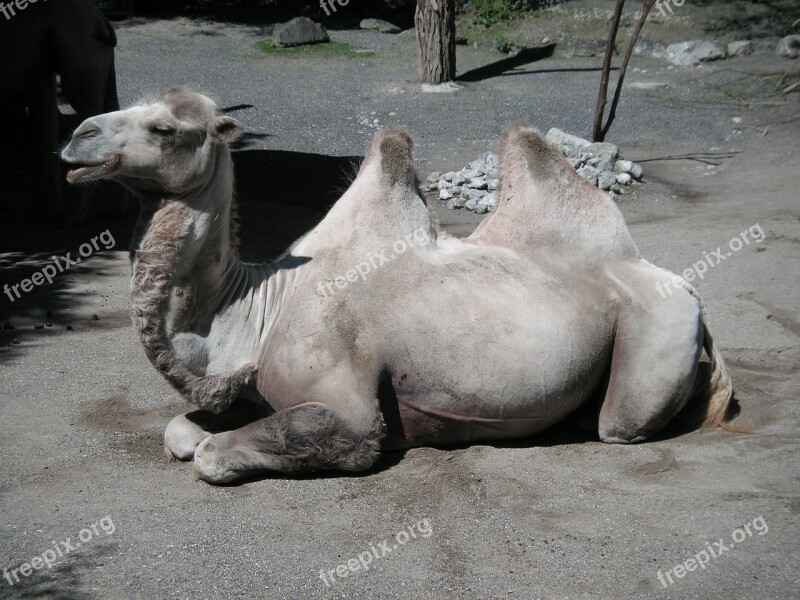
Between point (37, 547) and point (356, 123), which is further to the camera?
point (356, 123)

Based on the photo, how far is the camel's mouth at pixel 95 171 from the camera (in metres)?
3.54

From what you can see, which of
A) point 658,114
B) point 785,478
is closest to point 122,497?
point 785,478

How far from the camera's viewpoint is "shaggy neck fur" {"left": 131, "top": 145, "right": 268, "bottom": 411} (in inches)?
146

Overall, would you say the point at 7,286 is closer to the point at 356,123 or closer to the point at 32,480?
the point at 32,480

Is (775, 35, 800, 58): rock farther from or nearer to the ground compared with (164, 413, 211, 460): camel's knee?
nearer to the ground

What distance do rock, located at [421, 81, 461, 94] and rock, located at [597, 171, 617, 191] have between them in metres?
5.30

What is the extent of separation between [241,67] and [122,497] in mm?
13442

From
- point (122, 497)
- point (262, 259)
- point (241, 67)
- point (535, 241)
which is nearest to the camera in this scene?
point (122, 497)

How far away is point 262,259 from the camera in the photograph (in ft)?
23.3

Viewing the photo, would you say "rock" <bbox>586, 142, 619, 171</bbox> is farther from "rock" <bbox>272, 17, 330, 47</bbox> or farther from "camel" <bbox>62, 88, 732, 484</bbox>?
"rock" <bbox>272, 17, 330, 47</bbox>
